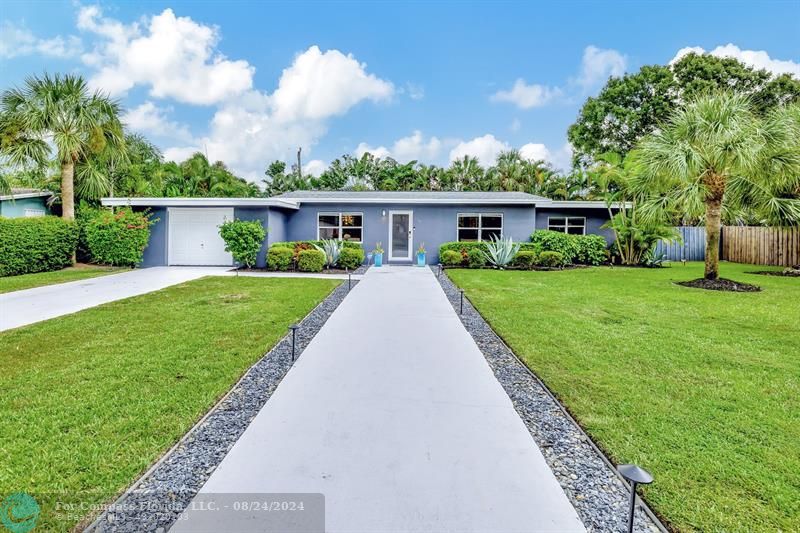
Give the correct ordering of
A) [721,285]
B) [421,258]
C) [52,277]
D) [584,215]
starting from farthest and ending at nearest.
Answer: [584,215] → [421,258] → [52,277] → [721,285]

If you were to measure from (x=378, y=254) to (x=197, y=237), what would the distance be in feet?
21.4

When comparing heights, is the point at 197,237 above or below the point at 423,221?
below

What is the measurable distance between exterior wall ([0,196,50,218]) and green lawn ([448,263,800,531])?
51.2ft

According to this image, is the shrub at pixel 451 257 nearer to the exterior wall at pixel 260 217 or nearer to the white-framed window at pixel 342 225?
the white-framed window at pixel 342 225

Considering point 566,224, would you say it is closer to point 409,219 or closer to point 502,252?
point 502,252

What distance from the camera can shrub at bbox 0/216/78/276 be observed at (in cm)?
1136

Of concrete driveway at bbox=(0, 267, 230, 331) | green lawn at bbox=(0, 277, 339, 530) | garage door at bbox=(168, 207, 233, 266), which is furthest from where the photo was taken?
garage door at bbox=(168, 207, 233, 266)

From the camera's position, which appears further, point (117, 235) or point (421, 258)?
point (421, 258)

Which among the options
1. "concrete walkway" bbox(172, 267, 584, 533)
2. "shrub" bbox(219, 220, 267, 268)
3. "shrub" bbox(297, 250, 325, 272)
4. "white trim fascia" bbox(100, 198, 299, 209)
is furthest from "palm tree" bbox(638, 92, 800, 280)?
"shrub" bbox(219, 220, 267, 268)

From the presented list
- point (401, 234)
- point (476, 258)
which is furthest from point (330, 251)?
point (476, 258)

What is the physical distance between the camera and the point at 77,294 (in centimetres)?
887

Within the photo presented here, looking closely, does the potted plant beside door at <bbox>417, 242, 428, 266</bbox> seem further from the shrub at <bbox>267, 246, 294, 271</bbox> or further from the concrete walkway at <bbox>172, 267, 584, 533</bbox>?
the concrete walkway at <bbox>172, 267, 584, 533</bbox>

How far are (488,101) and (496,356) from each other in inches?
938

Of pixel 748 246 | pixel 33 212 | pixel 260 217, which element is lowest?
pixel 748 246
